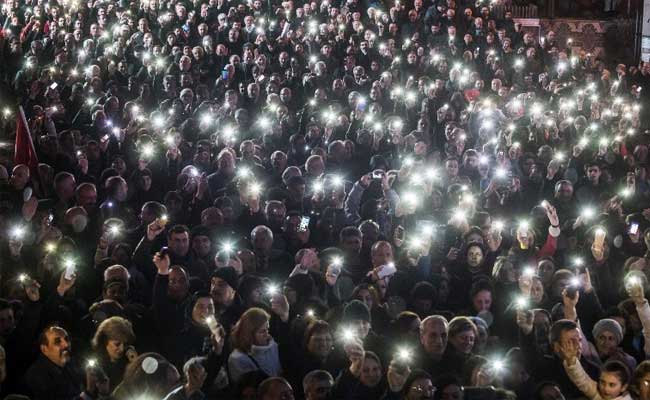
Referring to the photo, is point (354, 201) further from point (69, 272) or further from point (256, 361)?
point (256, 361)

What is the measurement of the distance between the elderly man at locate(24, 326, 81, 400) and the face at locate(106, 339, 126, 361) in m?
0.24

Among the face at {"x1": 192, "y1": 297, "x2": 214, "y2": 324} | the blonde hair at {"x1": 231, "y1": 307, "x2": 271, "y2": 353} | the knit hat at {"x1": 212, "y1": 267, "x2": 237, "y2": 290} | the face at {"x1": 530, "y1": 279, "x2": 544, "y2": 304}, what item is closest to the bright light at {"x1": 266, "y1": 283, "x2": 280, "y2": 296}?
the knit hat at {"x1": 212, "y1": 267, "x2": 237, "y2": 290}

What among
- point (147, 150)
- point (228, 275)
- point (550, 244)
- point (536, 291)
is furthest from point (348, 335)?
point (147, 150)

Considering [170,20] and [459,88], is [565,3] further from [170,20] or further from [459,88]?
[170,20]

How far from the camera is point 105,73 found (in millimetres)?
13500

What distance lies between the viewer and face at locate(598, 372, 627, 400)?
548 centimetres

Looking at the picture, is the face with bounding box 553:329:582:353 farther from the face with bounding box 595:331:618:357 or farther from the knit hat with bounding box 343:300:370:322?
the knit hat with bounding box 343:300:370:322

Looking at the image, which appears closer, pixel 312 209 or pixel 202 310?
pixel 202 310

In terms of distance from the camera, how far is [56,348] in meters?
5.28

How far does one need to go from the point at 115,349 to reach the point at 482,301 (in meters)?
3.04

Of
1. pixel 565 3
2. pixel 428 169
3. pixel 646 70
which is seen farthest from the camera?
pixel 565 3

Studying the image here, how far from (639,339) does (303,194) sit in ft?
13.1

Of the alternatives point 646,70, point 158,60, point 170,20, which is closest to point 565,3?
point 646,70

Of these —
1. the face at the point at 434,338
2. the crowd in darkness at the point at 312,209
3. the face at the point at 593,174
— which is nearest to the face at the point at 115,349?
the crowd in darkness at the point at 312,209
